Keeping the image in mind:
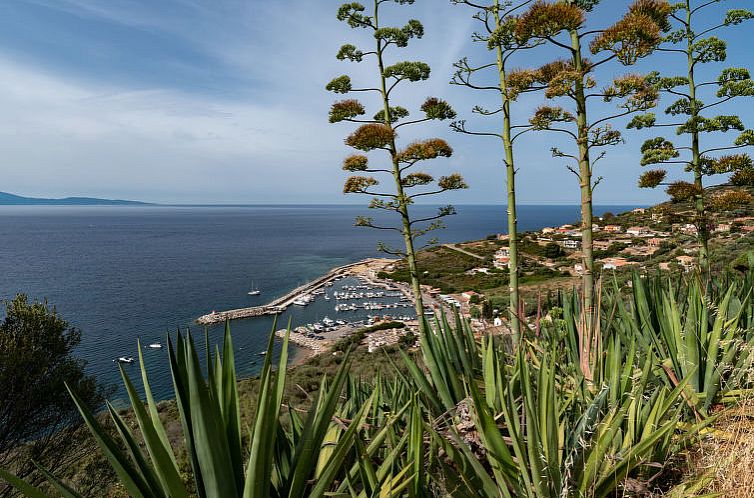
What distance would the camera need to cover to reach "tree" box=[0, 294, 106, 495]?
8.83 meters

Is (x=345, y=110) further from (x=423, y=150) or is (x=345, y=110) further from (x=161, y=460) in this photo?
(x=161, y=460)

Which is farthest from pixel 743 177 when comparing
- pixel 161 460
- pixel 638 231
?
pixel 638 231

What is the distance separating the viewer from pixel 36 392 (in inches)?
367

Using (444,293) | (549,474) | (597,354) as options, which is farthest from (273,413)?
(444,293)

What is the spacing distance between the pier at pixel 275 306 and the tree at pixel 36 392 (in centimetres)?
2046

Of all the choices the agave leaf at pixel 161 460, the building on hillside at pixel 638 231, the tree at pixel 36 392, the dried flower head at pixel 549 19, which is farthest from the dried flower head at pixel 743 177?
the building on hillside at pixel 638 231

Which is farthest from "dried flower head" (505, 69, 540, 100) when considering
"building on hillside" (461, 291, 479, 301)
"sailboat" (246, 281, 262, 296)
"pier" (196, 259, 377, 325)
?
"sailboat" (246, 281, 262, 296)

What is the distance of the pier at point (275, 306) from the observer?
130ft

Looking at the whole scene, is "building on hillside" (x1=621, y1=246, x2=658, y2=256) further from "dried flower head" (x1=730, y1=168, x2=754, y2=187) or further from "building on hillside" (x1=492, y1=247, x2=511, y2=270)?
"dried flower head" (x1=730, y1=168, x2=754, y2=187)

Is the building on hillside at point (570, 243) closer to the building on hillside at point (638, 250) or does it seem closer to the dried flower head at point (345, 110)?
the building on hillside at point (638, 250)

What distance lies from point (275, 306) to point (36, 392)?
35.2 meters

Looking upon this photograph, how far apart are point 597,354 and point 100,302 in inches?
2182

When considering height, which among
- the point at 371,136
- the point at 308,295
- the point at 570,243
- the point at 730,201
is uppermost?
the point at 371,136

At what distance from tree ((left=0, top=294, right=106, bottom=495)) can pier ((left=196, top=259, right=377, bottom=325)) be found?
806 inches
